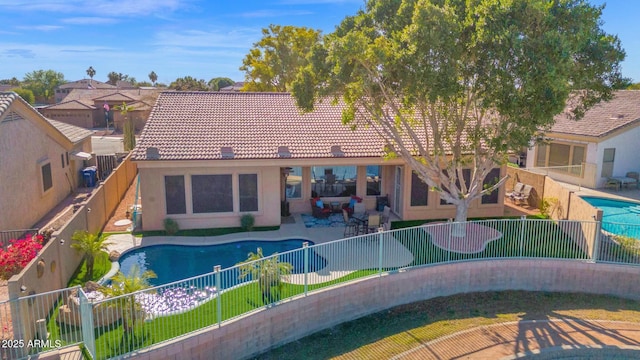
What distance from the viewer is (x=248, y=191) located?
20.1 meters

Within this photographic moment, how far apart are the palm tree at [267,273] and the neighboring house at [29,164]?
1066 centimetres

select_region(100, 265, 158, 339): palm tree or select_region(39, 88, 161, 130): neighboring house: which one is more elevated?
select_region(39, 88, 161, 130): neighboring house

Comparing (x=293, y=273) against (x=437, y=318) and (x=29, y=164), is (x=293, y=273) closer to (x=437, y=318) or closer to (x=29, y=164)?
(x=437, y=318)

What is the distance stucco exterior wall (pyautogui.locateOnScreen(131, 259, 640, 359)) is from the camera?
35.2 feet

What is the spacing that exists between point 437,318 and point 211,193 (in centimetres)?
1125

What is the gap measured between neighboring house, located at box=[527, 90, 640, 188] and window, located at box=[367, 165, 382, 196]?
425 inches

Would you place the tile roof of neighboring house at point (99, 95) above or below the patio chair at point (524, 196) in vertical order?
above

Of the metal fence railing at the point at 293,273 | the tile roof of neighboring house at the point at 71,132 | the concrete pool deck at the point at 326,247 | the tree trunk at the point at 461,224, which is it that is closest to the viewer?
the metal fence railing at the point at 293,273

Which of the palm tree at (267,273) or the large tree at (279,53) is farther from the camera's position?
the large tree at (279,53)

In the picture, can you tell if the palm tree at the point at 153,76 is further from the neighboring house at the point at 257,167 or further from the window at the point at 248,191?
the window at the point at 248,191

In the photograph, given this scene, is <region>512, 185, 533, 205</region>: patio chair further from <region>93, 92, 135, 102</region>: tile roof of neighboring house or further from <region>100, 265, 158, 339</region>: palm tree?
<region>93, 92, 135, 102</region>: tile roof of neighboring house

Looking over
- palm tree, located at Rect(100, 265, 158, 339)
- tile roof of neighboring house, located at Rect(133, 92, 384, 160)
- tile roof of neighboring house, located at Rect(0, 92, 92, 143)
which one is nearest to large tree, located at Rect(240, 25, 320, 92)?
tile roof of neighboring house, located at Rect(0, 92, 92, 143)

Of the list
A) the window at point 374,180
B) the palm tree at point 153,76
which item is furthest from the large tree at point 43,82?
the window at point 374,180

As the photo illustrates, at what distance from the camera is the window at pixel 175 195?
63.4ft
